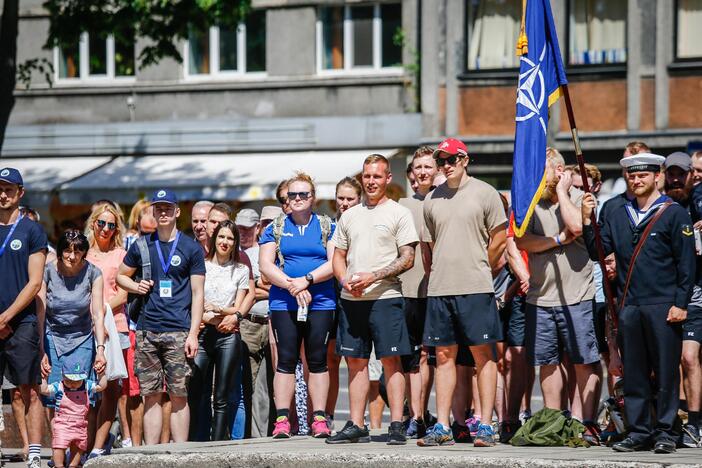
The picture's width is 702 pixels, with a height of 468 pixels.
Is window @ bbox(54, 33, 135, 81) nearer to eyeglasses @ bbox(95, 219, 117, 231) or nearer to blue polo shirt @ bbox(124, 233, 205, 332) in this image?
eyeglasses @ bbox(95, 219, 117, 231)

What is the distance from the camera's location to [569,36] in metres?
26.3

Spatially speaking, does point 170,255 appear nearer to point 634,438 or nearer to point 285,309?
point 285,309

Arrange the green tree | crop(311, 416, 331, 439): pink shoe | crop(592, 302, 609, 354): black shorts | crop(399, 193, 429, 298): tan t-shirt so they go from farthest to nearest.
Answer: the green tree < crop(592, 302, 609, 354): black shorts < crop(399, 193, 429, 298): tan t-shirt < crop(311, 416, 331, 439): pink shoe

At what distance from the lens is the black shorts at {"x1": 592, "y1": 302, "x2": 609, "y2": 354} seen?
11734 mm

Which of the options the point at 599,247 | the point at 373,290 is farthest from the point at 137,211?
the point at 599,247

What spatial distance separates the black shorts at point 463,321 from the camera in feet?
34.2

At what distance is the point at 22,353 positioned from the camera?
37.3ft

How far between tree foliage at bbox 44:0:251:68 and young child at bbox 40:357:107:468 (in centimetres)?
1222

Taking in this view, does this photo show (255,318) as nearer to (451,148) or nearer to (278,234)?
(278,234)

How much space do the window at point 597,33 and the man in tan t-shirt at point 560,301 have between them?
15715 mm

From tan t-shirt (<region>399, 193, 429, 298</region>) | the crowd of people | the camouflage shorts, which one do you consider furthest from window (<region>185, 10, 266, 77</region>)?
the camouflage shorts

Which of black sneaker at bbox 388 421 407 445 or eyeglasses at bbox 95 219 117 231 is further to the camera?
eyeglasses at bbox 95 219 117 231

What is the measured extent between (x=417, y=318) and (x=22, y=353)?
3.19 m

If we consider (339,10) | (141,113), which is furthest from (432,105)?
(141,113)
